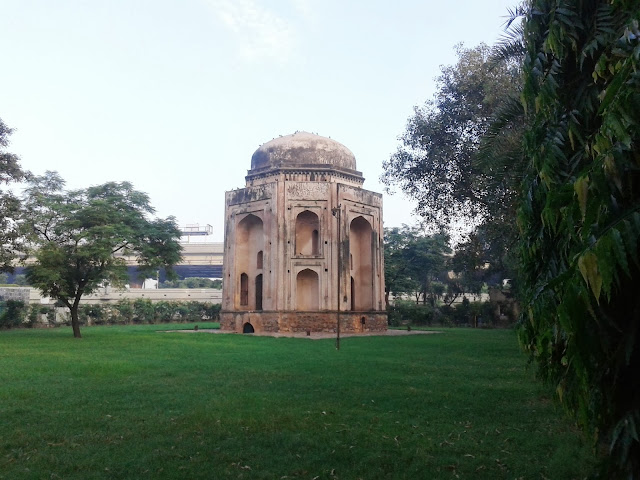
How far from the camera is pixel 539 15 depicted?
187 inches

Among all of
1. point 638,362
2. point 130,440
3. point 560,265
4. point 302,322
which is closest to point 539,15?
point 560,265

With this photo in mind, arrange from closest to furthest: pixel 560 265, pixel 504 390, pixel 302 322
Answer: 1. pixel 560 265
2. pixel 504 390
3. pixel 302 322

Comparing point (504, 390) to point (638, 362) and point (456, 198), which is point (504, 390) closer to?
point (638, 362)

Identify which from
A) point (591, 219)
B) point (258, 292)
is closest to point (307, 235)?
point (258, 292)

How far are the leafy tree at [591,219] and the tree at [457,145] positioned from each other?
755cm

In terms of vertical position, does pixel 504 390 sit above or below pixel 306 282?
below

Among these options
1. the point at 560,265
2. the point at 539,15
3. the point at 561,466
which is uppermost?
the point at 539,15

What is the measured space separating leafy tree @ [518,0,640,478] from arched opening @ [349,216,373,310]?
74.5ft

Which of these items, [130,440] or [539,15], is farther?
[130,440]

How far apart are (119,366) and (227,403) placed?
5233 mm

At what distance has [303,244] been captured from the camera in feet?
90.4

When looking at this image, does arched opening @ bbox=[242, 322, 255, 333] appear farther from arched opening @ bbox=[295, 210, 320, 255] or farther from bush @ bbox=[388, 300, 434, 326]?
bush @ bbox=[388, 300, 434, 326]

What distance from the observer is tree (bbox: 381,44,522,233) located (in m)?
13.0

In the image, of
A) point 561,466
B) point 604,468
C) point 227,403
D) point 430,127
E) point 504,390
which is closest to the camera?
point 604,468
